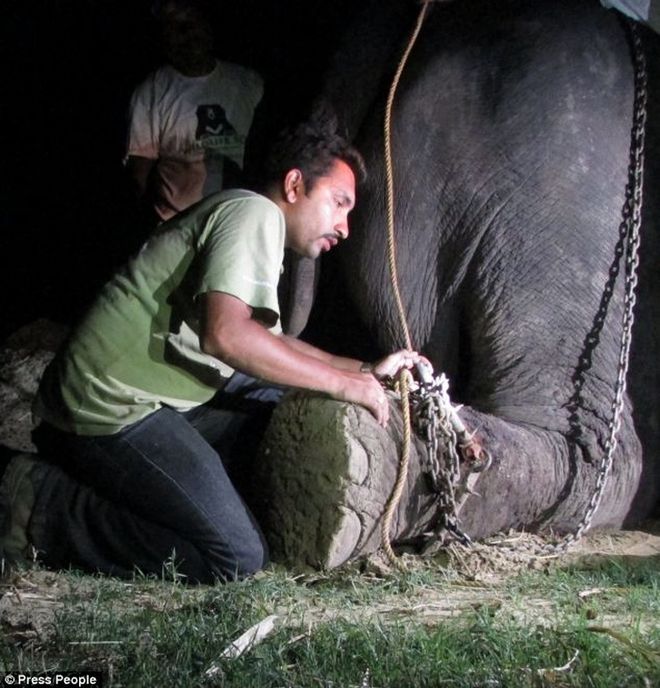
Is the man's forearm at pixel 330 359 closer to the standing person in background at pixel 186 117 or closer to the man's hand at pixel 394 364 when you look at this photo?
the man's hand at pixel 394 364

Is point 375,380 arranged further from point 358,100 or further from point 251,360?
point 358,100

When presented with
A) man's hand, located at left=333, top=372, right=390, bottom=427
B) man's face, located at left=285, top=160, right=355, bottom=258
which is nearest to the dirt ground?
man's hand, located at left=333, top=372, right=390, bottom=427

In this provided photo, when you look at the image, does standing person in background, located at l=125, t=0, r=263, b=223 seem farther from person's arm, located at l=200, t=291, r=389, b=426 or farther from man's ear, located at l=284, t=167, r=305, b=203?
person's arm, located at l=200, t=291, r=389, b=426

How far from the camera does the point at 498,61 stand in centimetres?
503

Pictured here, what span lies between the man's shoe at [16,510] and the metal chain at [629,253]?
5.48 feet

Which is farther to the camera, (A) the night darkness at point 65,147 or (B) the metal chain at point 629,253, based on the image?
(A) the night darkness at point 65,147

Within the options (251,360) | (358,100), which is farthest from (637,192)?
(251,360)

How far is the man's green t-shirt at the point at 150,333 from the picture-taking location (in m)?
4.05

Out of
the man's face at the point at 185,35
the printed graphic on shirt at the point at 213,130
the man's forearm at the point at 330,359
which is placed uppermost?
the man's face at the point at 185,35

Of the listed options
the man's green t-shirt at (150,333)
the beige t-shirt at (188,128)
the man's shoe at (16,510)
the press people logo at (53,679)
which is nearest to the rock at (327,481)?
the man's green t-shirt at (150,333)

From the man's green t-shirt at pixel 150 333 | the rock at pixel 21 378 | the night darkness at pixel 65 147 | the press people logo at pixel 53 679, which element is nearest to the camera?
the press people logo at pixel 53 679

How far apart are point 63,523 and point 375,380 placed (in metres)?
1.09

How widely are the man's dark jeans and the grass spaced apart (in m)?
0.13

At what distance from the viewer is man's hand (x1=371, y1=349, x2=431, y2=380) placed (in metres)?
4.25
